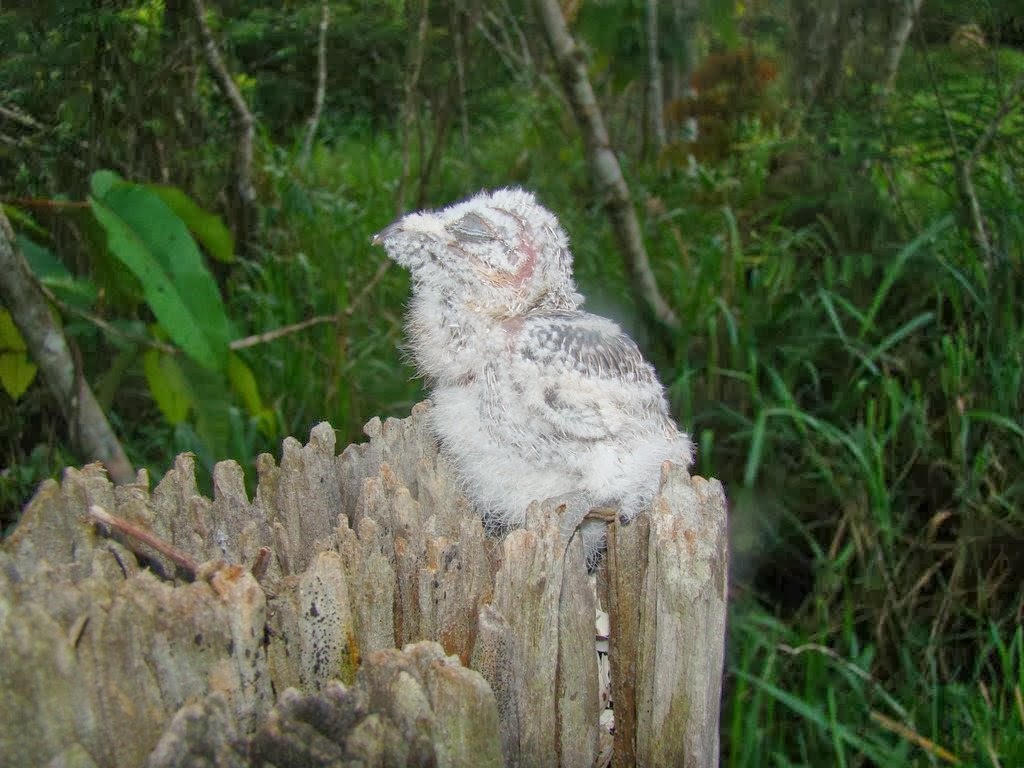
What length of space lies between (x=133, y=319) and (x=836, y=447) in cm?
201

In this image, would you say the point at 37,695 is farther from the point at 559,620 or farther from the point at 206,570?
the point at 559,620

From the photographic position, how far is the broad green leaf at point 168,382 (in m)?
2.35

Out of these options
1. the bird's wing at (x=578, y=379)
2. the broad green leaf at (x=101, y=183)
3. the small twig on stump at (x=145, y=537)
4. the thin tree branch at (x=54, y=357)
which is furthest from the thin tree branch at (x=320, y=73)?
the small twig on stump at (x=145, y=537)

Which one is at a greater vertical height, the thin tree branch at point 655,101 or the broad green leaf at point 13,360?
the thin tree branch at point 655,101

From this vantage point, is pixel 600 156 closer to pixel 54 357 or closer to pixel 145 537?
pixel 54 357

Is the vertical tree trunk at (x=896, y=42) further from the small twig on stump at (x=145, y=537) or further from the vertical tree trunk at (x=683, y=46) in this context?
the small twig on stump at (x=145, y=537)

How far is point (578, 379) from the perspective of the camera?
148cm

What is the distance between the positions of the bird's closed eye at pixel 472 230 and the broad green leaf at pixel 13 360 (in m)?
1.30

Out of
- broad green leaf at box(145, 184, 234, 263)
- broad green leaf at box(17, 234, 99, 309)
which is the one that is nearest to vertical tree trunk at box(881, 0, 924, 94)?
broad green leaf at box(145, 184, 234, 263)

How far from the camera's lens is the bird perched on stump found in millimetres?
1493

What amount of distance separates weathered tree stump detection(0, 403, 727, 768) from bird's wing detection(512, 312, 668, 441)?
192mm

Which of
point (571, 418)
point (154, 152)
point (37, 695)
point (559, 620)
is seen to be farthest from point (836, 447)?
point (37, 695)

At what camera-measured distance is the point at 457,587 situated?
1179 millimetres

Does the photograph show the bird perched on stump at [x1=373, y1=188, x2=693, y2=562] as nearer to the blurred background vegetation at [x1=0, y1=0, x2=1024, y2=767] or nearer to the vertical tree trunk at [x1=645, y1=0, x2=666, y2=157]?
the blurred background vegetation at [x1=0, y1=0, x2=1024, y2=767]
